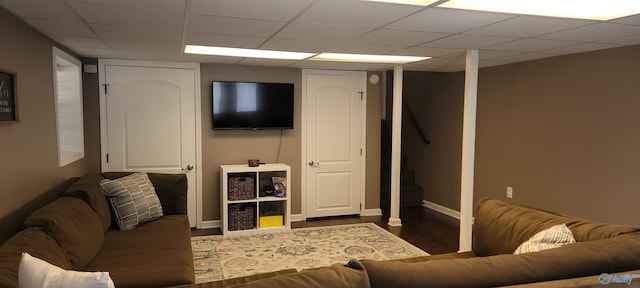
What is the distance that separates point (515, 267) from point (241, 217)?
3.73 m

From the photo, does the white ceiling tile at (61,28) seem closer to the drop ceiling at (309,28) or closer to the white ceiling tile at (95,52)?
the drop ceiling at (309,28)

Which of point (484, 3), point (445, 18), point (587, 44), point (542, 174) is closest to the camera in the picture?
point (484, 3)

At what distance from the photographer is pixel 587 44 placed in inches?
141

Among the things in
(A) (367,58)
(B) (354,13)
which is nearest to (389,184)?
(A) (367,58)

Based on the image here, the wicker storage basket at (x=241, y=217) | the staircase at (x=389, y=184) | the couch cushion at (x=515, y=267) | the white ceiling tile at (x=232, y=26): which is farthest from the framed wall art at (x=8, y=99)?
the staircase at (x=389, y=184)

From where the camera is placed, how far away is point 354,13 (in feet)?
8.24

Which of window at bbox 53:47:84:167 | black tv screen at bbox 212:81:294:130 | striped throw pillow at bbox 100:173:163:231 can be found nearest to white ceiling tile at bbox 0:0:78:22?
window at bbox 53:47:84:167

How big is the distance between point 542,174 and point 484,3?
2.81m

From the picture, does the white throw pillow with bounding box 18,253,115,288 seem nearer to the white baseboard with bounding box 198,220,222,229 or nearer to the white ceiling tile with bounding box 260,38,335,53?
the white ceiling tile with bounding box 260,38,335,53

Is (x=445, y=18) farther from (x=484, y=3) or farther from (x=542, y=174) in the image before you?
(x=542, y=174)

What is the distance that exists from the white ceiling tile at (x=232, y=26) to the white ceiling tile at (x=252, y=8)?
12 centimetres

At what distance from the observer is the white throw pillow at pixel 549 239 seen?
205 centimetres

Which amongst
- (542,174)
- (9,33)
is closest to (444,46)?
(542,174)

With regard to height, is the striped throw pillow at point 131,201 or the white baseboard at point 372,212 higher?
the striped throw pillow at point 131,201
